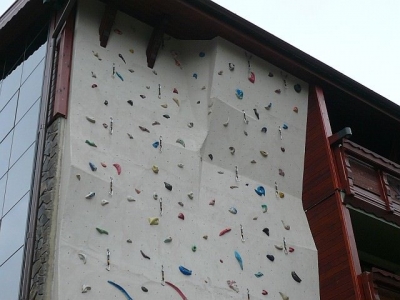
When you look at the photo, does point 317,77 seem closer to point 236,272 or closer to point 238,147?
point 238,147

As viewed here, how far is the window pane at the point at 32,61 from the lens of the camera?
13531 millimetres

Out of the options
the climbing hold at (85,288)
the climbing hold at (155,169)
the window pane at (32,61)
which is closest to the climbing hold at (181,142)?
the climbing hold at (155,169)

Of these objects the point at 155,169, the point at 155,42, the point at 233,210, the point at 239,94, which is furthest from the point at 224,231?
the point at 155,42

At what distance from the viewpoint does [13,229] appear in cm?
1186

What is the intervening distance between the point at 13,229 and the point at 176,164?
2642 mm

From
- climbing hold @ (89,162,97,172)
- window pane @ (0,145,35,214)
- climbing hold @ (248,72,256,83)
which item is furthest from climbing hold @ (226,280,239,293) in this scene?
climbing hold @ (248,72,256,83)

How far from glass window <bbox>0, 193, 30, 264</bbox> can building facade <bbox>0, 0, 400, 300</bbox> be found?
0.12ft

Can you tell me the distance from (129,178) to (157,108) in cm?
164

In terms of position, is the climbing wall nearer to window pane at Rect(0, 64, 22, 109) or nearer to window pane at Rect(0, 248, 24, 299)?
window pane at Rect(0, 248, 24, 299)

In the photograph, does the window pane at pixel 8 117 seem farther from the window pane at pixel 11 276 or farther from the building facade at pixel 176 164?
the window pane at pixel 11 276

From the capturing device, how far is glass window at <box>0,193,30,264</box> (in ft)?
38.0

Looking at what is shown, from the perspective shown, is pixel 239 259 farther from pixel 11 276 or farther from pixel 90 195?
pixel 11 276

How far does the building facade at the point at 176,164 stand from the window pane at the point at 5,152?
0.08m

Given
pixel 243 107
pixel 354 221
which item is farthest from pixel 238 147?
pixel 354 221
